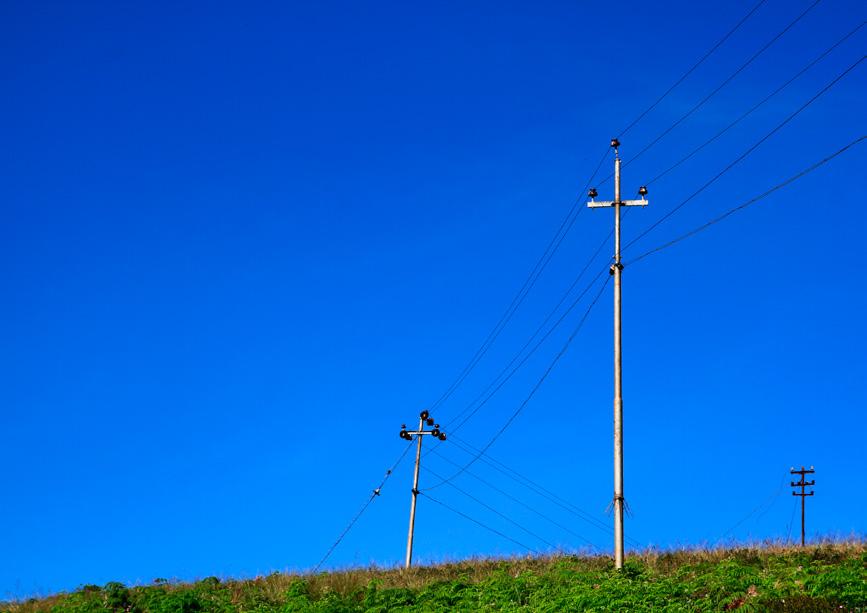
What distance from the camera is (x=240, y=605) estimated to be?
2486 centimetres

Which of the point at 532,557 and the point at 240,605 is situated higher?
the point at 532,557

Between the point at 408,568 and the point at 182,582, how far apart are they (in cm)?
733

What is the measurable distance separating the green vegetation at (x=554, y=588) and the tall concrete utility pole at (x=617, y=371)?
1.09 metres

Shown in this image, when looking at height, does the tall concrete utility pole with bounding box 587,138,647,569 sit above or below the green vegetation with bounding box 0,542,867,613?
above

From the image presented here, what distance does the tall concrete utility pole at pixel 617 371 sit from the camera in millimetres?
26172

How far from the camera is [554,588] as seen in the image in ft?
74.4

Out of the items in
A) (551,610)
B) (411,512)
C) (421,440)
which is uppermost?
(421,440)

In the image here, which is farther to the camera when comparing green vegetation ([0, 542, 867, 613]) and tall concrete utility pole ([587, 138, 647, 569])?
tall concrete utility pole ([587, 138, 647, 569])

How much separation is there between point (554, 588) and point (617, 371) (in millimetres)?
7384

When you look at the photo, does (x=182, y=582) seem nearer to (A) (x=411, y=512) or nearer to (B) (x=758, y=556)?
(A) (x=411, y=512)

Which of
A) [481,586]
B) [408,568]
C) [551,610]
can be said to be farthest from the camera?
[408,568]

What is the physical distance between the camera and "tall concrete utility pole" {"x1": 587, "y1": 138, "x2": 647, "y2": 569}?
26172 millimetres

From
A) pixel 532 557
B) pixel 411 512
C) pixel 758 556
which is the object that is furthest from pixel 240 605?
pixel 411 512

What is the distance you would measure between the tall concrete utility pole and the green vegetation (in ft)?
3.57
